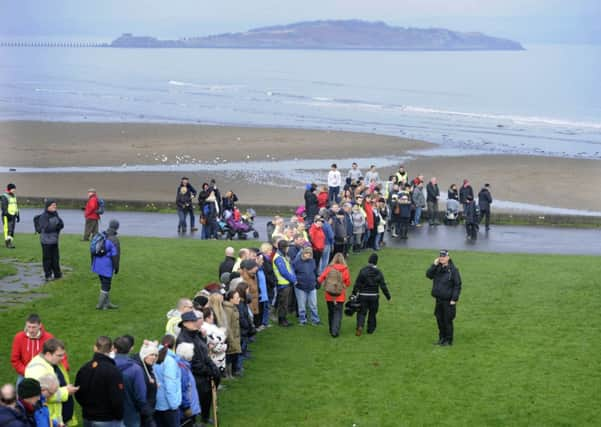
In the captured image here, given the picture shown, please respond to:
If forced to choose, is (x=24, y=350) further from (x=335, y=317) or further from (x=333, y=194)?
(x=333, y=194)

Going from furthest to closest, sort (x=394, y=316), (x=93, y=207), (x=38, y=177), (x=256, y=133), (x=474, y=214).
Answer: (x=256, y=133) → (x=38, y=177) → (x=474, y=214) → (x=93, y=207) → (x=394, y=316)

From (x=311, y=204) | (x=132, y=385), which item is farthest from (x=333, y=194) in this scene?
(x=132, y=385)

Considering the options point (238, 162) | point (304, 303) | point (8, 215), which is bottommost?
point (304, 303)

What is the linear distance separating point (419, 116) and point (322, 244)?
73.9 metres

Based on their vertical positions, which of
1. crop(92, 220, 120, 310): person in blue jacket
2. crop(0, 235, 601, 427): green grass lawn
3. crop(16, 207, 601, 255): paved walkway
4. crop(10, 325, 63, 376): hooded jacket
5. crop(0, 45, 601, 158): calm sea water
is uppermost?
crop(0, 45, 601, 158): calm sea water

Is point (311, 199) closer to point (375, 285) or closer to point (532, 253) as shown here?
point (532, 253)

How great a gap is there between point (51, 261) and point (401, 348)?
805 cm

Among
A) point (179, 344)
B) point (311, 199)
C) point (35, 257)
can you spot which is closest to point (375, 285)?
point (179, 344)

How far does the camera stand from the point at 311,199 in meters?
33.0

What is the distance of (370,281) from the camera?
18.9m

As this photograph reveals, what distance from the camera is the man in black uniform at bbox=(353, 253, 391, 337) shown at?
18.8 meters

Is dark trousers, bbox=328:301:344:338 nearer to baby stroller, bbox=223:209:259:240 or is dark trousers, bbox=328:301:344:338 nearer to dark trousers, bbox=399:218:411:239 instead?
baby stroller, bbox=223:209:259:240

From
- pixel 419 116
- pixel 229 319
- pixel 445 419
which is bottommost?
pixel 445 419

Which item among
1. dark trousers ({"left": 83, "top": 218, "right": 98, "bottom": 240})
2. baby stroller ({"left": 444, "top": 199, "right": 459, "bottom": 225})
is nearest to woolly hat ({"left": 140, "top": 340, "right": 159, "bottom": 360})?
dark trousers ({"left": 83, "top": 218, "right": 98, "bottom": 240})
